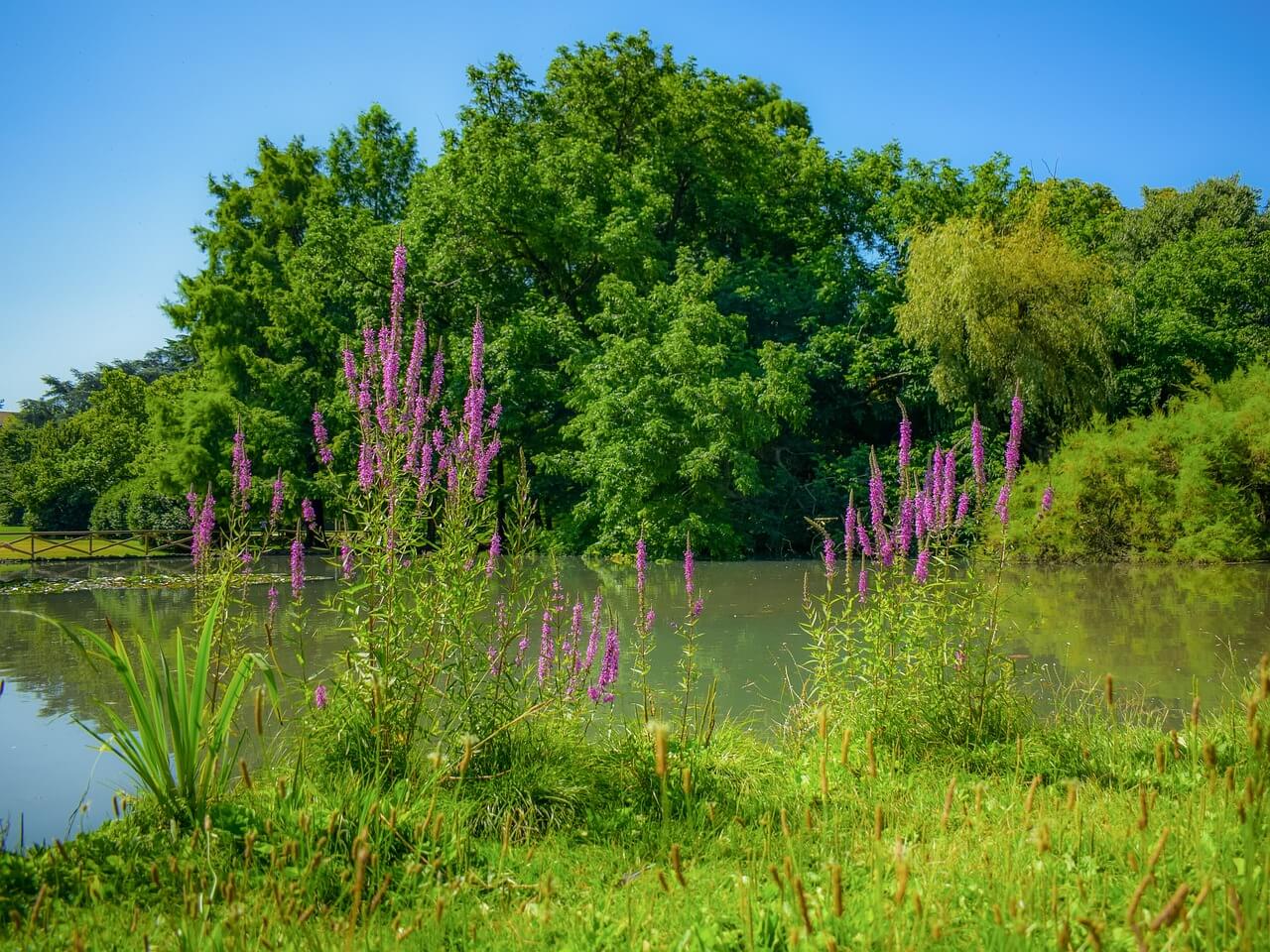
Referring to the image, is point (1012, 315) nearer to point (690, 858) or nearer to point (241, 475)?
point (241, 475)

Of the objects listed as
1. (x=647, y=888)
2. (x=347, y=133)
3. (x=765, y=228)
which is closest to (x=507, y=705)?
(x=647, y=888)

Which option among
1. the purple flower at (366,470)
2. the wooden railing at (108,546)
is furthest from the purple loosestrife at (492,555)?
the wooden railing at (108,546)

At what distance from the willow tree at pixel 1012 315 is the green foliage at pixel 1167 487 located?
130 cm

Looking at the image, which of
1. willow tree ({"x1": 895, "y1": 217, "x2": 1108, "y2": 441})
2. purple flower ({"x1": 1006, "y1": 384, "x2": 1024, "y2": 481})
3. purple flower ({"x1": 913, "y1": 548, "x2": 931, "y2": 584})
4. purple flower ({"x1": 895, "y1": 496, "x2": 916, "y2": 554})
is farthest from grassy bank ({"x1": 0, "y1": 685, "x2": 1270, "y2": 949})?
willow tree ({"x1": 895, "y1": 217, "x2": 1108, "y2": 441})

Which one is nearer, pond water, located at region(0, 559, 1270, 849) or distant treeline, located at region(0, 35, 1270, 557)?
pond water, located at region(0, 559, 1270, 849)

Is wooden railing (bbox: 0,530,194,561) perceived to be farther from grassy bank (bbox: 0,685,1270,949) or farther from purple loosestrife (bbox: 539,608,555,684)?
grassy bank (bbox: 0,685,1270,949)

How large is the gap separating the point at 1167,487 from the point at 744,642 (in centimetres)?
1153

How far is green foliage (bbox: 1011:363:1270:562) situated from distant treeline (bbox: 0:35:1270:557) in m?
0.13

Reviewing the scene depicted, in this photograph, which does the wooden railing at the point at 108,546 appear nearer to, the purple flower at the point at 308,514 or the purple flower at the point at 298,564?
the purple flower at the point at 308,514

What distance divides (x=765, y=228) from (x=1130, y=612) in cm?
1588

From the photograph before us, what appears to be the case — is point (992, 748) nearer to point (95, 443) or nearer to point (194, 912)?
point (194, 912)

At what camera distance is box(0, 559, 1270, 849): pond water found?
549 centimetres

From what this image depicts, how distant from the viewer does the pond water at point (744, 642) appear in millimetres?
5492

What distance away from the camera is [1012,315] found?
1881cm
